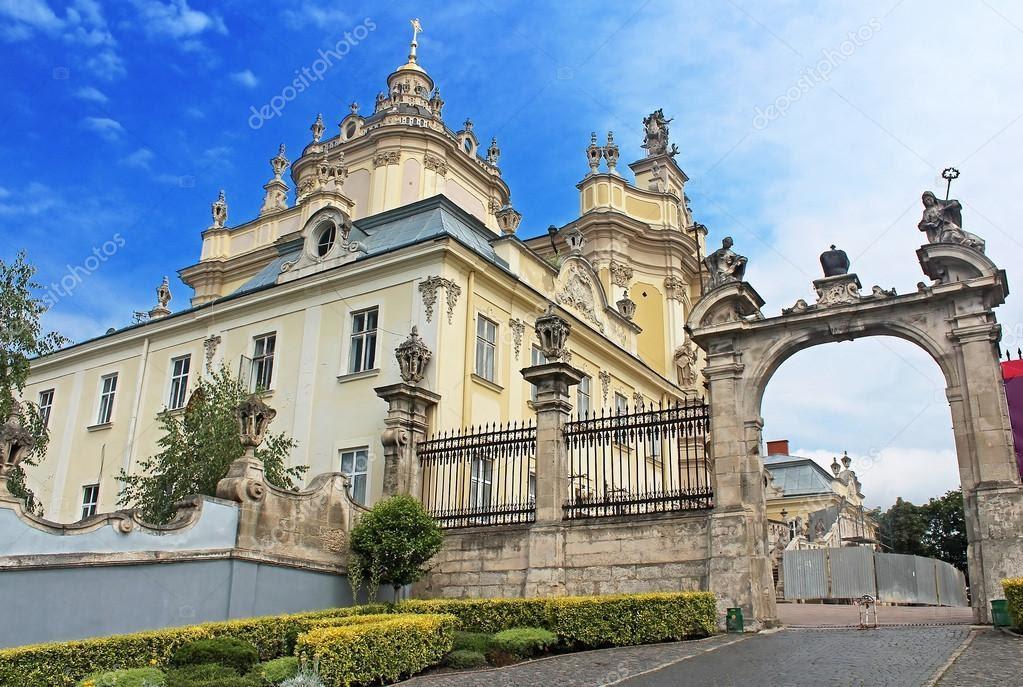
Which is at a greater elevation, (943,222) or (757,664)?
(943,222)

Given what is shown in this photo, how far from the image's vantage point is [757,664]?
1045 centimetres

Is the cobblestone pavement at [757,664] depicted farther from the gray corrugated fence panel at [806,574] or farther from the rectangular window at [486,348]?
A: the gray corrugated fence panel at [806,574]

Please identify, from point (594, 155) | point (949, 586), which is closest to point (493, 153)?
point (594, 155)

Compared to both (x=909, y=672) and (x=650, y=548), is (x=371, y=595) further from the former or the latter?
(x=909, y=672)

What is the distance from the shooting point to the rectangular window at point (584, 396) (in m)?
26.7

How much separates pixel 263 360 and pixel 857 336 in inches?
659

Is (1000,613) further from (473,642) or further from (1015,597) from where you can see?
(473,642)

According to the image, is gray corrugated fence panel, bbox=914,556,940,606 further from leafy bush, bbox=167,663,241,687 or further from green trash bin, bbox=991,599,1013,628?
leafy bush, bbox=167,663,241,687

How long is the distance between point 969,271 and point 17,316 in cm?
1917

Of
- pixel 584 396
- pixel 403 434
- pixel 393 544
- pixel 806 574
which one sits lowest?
pixel 806 574

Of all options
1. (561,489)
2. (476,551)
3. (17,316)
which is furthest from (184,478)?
(561,489)

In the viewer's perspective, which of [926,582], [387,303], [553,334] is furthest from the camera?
[926,582]

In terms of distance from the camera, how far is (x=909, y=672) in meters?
9.34

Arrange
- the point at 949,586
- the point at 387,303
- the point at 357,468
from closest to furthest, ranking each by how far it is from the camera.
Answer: the point at 357,468
the point at 387,303
the point at 949,586
